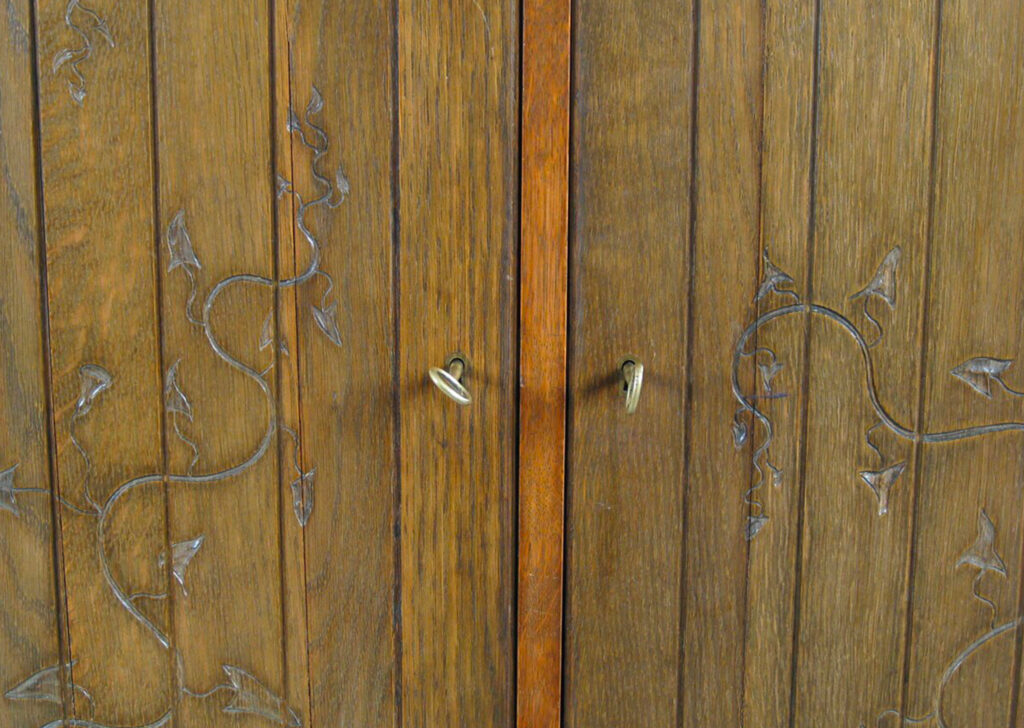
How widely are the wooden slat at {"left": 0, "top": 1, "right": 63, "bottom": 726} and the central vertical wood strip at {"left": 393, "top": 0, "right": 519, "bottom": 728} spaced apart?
330 mm

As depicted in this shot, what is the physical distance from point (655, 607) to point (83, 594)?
0.53 metres

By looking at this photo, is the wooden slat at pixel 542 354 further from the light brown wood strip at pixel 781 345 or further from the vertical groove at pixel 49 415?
the vertical groove at pixel 49 415

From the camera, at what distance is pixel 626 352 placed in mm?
759

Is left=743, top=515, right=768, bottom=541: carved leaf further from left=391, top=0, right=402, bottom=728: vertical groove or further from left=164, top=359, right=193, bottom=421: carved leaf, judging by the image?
left=164, top=359, right=193, bottom=421: carved leaf

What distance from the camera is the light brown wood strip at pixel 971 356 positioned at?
0.74m

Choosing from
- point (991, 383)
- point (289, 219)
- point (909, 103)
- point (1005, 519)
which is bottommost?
point (1005, 519)

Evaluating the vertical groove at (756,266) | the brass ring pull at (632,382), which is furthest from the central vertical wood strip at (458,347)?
the vertical groove at (756,266)

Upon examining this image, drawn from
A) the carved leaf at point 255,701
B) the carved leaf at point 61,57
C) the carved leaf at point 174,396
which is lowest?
the carved leaf at point 255,701

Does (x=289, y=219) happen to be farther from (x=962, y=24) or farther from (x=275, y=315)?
(x=962, y=24)

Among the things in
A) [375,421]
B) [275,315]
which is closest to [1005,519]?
[375,421]

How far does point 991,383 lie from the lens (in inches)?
30.2

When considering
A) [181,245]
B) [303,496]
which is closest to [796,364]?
[303,496]

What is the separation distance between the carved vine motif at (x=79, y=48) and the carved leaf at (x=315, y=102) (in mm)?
183

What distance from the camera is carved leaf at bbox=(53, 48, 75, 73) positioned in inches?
29.3
